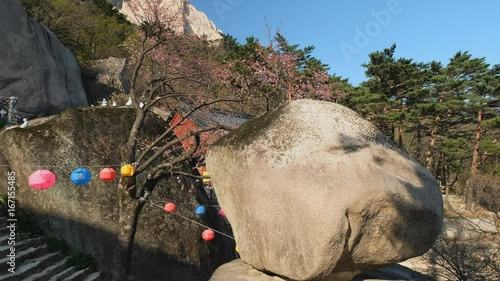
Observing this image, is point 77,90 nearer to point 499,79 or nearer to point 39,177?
point 39,177

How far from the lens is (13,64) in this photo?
54.2ft

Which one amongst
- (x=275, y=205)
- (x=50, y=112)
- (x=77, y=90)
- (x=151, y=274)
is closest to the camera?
(x=275, y=205)

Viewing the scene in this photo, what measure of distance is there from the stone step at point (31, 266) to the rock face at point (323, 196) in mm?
5733

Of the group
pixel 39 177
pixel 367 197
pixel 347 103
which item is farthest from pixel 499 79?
pixel 39 177

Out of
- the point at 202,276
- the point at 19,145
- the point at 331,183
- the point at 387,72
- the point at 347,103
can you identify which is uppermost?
the point at 387,72

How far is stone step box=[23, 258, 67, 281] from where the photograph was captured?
25.3ft

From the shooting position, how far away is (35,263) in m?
8.02

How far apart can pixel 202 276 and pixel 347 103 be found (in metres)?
19.4

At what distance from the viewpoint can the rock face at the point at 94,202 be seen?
941 centimetres

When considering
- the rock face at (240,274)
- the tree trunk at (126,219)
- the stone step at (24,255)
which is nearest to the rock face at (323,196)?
the rock face at (240,274)

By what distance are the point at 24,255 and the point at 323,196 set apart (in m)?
7.84

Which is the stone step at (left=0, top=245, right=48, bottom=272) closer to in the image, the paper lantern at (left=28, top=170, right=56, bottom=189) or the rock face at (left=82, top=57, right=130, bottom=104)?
the paper lantern at (left=28, top=170, right=56, bottom=189)

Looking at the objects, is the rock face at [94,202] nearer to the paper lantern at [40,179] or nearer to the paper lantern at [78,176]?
the paper lantern at [78,176]

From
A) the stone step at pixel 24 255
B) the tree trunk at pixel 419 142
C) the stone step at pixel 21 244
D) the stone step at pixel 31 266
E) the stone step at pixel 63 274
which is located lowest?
the stone step at pixel 63 274
